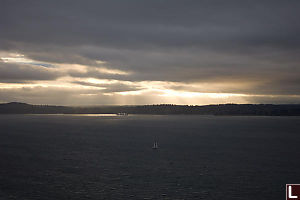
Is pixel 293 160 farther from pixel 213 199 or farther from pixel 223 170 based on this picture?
pixel 213 199

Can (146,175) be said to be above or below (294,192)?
below

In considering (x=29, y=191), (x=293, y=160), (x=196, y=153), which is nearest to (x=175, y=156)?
(x=196, y=153)

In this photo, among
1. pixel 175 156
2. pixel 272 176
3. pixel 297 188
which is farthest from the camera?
pixel 175 156

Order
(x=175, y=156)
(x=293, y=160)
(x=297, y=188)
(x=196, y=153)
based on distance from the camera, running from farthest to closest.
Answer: (x=196, y=153) → (x=175, y=156) → (x=293, y=160) → (x=297, y=188)

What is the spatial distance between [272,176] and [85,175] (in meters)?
37.8

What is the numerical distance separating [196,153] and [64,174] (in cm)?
4490

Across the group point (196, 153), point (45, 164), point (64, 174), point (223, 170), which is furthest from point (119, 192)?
point (196, 153)

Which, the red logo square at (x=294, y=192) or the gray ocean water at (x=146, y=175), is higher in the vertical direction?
the red logo square at (x=294, y=192)

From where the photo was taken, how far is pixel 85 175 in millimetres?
65688

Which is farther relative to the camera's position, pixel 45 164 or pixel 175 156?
pixel 175 156

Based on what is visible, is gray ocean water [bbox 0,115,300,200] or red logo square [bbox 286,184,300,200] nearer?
red logo square [bbox 286,184,300,200]

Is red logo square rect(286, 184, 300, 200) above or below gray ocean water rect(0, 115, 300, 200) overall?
above

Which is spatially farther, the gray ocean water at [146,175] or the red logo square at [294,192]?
the gray ocean water at [146,175]

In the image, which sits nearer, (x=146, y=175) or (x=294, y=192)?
(x=294, y=192)
